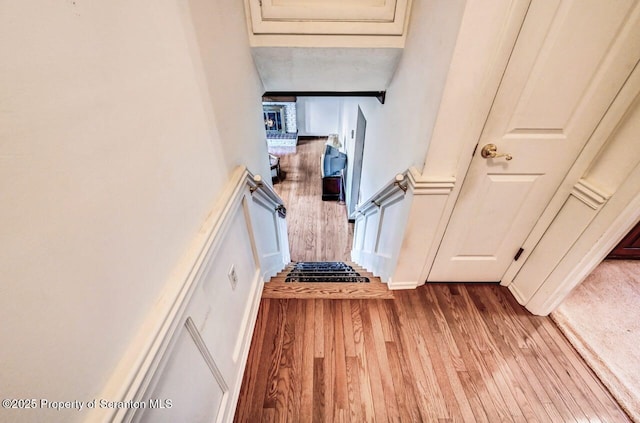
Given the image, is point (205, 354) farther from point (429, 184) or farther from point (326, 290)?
point (429, 184)

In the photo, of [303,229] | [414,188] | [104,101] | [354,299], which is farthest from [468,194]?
[303,229]

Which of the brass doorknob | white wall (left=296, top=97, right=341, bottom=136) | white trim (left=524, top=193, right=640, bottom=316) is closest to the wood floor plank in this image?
white trim (left=524, top=193, right=640, bottom=316)

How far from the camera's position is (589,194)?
4.39 ft

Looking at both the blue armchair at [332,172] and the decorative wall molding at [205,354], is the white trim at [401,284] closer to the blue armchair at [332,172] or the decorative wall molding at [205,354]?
the decorative wall molding at [205,354]

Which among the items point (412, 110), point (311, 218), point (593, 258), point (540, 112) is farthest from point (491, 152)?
point (311, 218)

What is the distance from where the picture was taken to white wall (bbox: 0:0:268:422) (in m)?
0.41

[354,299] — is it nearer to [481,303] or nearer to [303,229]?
[481,303]

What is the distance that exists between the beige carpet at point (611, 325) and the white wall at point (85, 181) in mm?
2305

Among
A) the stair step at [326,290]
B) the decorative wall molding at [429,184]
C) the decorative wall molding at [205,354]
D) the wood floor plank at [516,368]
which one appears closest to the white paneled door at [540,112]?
the decorative wall molding at [429,184]

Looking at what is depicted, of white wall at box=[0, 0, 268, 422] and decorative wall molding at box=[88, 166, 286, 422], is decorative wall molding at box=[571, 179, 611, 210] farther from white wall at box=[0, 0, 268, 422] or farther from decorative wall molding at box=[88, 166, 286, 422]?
white wall at box=[0, 0, 268, 422]

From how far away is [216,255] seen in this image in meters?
1.11

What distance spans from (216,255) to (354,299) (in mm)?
1127

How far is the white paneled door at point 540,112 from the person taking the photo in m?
1.02

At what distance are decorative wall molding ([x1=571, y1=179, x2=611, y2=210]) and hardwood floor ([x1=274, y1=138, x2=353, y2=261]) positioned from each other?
2955mm
